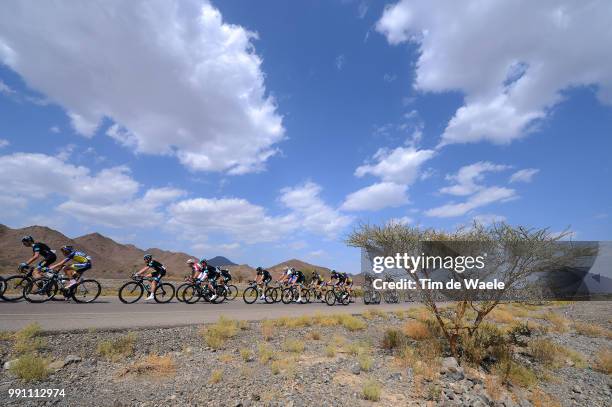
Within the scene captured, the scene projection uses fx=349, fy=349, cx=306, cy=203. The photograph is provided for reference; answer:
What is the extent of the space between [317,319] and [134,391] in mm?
8945

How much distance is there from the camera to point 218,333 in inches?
394

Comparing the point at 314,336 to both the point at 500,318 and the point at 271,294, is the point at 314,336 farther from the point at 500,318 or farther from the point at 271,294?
the point at 500,318

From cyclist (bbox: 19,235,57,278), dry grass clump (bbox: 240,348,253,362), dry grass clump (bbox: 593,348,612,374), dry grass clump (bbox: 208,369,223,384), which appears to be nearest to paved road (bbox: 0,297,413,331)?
cyclist (bbox: 19,235,57,278)

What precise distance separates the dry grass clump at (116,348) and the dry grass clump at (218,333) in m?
1.93

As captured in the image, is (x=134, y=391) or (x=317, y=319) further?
(x=317, y=319)

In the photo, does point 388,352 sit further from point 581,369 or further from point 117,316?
point 117,316

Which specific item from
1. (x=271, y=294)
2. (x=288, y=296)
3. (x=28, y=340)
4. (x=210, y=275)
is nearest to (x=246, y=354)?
(x=28, y=340)

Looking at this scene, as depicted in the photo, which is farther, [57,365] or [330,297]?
[330,297]

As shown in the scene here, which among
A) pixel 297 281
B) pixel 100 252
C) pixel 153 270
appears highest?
pixel 100 252

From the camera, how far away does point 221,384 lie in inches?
268

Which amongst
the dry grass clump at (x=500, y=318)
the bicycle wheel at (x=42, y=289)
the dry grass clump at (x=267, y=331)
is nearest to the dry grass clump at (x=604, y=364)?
the dry grass clump at (x=500, y=318)

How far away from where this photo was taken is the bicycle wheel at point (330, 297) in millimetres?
23038

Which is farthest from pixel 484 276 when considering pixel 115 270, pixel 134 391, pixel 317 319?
pixel 115 270

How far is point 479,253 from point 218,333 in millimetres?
8092
